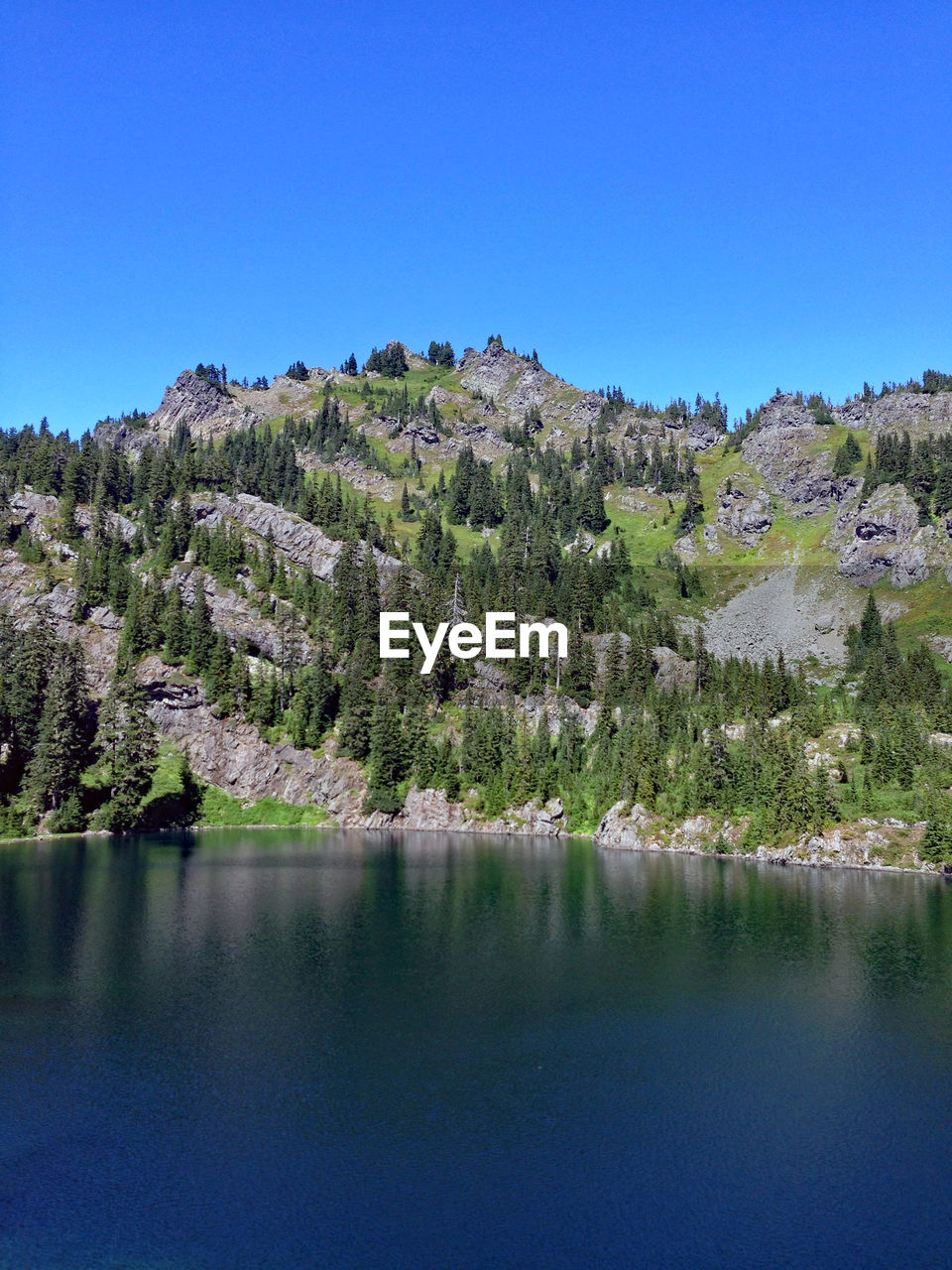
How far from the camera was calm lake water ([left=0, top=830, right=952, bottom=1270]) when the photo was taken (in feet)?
107

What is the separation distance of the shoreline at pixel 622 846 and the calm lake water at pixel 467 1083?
2798 centimetres

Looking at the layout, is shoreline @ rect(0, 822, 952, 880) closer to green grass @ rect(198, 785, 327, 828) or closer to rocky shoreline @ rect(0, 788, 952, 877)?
rocky shoreline @ rect(0, 788, 952, 877)

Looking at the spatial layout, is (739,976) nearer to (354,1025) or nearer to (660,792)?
(354,1025)

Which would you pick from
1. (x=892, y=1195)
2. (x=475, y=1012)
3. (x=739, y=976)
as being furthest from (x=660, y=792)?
(x=892, y=1195)

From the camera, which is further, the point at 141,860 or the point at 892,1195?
the point at 141,860

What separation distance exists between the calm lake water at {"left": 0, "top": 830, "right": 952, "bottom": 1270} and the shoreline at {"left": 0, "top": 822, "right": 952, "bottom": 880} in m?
28.0

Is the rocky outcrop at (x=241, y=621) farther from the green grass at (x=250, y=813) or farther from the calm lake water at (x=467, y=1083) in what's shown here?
the calm lake water at (x=467, y=1083)

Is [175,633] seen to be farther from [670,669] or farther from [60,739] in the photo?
[670,669]

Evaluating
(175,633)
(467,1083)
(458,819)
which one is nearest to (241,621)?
(175,633)

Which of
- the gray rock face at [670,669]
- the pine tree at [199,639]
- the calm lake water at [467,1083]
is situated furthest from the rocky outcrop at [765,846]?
the pine tree at [199,639]

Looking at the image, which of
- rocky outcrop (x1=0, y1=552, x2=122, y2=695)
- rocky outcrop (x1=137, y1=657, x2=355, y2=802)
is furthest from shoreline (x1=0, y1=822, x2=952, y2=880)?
rocky outcrop (x1=0, y1=552, x2=122, y2=695)

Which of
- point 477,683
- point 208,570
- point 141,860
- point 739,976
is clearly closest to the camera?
point 739,976

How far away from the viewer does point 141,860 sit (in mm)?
111875

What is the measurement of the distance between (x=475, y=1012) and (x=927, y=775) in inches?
3835
